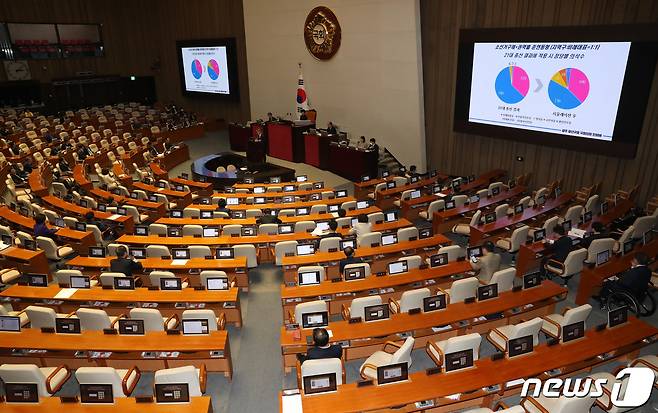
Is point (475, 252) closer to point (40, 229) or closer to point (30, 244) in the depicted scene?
point (30, 244)

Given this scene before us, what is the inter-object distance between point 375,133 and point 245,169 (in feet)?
19.4

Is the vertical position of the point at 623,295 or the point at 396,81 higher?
the point at 396,81

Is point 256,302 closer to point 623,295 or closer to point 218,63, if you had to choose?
point 623,295

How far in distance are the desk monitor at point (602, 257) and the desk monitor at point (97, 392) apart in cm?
870

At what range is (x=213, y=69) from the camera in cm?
2728

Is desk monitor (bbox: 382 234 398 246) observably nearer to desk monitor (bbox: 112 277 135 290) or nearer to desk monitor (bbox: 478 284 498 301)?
desk monitor (bbox: 478 284 498 301)

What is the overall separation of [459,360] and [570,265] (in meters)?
4.48

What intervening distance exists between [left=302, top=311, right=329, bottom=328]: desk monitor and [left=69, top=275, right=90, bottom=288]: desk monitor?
A: 4575 millimetres

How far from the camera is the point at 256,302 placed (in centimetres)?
944

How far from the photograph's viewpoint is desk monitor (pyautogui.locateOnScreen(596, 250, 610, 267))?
8.86 metres

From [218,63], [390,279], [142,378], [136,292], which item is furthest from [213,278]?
[218,63]

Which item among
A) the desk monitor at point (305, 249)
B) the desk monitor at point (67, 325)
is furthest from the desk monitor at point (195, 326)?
the desk monitor at point (305, 249)

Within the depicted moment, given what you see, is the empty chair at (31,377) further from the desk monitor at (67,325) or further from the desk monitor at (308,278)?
the desk monitor at (308,278)

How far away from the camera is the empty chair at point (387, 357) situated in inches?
238
